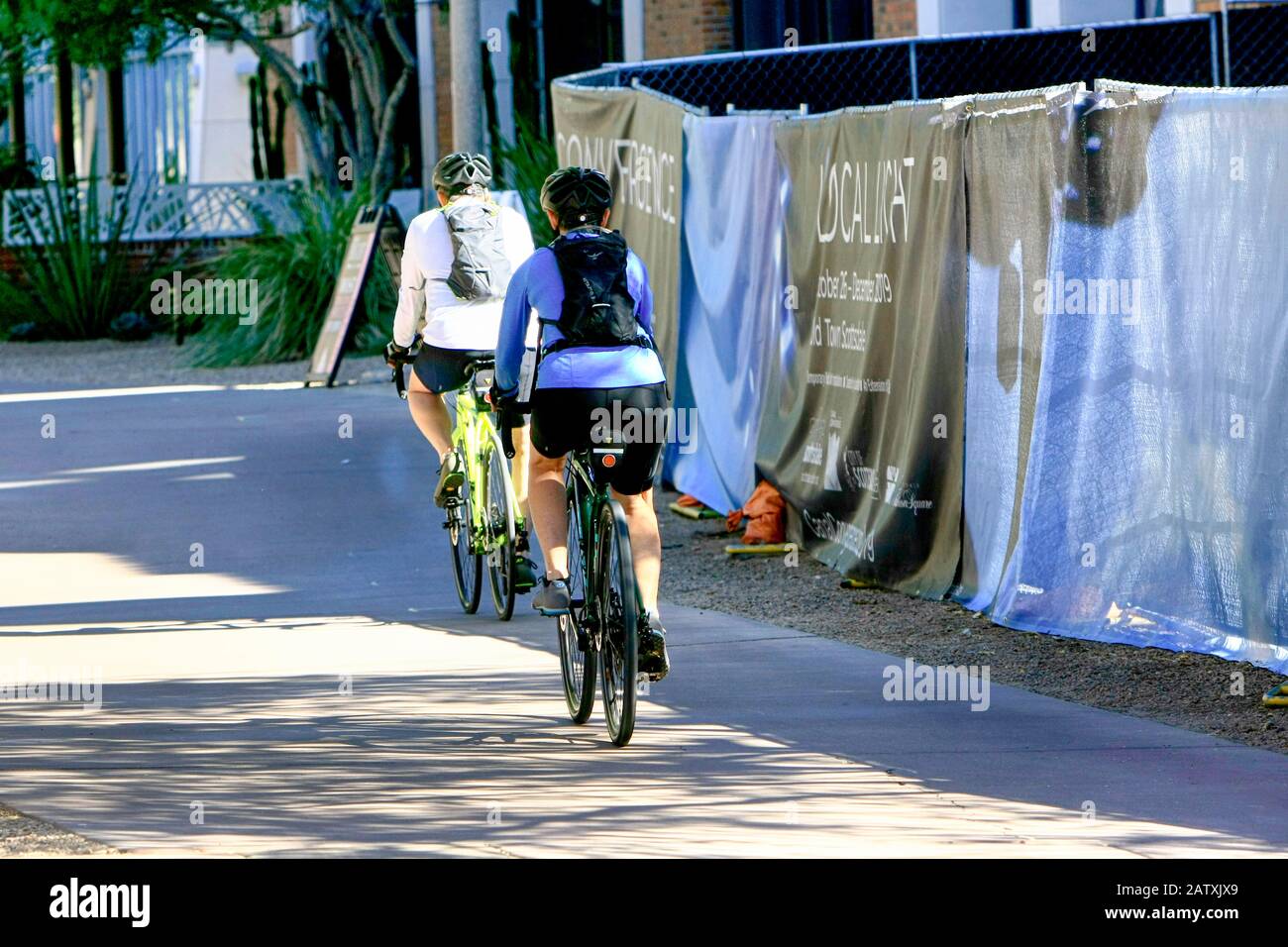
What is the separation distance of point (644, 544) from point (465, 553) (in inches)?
108

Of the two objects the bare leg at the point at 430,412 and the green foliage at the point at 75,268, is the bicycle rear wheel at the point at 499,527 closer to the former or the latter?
the bare leg at the point at 430,412

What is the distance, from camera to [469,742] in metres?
7.14

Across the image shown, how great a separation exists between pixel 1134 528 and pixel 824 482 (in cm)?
280

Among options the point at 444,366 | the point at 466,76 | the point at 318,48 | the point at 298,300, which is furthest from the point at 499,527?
the point at 318,48

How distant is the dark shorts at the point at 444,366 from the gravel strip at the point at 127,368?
985 centimetres

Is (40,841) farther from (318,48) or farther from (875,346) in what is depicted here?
(318,48)

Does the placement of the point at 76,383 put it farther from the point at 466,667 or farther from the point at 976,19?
the point at 466,667

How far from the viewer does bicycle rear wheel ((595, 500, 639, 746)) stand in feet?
22.4

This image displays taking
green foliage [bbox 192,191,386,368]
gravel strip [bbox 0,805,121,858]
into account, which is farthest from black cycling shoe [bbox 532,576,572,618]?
green foliage [bbox 192,191,386,368]

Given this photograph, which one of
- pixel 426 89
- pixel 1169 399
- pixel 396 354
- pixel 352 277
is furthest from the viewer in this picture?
pixel 426 89

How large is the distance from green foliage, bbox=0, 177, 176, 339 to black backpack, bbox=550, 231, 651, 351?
61.0 feet

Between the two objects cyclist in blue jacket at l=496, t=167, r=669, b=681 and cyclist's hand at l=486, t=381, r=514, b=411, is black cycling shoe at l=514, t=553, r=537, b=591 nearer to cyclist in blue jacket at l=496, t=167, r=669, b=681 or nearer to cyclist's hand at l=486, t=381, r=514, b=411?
cyclist's hand at l=486, t=381, r=514, b=411

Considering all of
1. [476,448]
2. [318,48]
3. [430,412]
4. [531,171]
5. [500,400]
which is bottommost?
[476,448]
